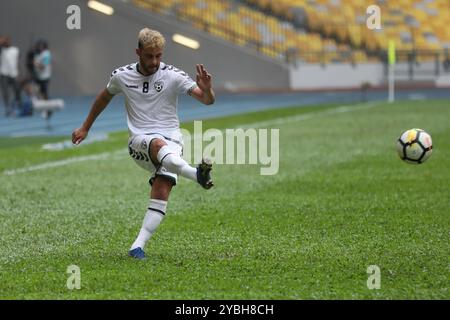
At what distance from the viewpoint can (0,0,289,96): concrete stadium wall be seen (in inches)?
1532

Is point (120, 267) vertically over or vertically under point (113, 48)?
under

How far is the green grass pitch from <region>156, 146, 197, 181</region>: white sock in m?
0.68

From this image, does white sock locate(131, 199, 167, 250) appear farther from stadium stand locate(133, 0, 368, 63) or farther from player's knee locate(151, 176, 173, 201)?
stadium stand locate(133, 0, 368, 63)

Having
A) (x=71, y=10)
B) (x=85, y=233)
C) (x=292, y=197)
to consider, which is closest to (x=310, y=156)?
(x=292, y=197)

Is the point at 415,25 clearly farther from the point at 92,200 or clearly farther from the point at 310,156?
the point at 92,200

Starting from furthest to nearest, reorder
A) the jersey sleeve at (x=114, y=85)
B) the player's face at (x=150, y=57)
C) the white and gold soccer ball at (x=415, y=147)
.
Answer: the white and gold soccer ball at (x=415, y=147)
the jersey sleeve at (x=114, y=85)
the player's face at (x=150, y=57)

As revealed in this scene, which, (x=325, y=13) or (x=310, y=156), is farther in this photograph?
(x=325, y=13)

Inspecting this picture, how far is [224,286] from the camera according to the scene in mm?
7348

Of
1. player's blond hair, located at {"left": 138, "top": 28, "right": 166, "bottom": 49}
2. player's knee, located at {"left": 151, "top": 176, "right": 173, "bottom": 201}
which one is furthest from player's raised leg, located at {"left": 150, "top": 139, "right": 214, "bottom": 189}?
player's blond hair, located at {"left": 138, "top": 28, "right": 166, "bottom": 49}

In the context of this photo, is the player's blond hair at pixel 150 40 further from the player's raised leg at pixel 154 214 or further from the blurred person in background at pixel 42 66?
the blurred person in background at pixel 42 66

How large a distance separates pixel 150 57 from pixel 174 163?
0.84 meters

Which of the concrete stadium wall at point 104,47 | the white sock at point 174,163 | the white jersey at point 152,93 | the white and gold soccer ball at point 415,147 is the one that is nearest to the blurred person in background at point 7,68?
the concrete stadium wall at point 104,47

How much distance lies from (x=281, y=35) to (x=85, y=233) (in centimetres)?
3229

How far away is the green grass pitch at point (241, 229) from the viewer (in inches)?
292
